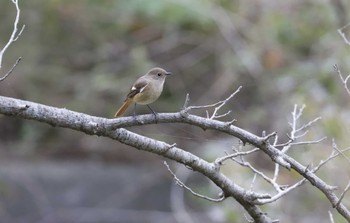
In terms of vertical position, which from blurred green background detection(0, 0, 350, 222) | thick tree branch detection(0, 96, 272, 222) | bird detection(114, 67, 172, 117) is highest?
blurred green background detection(0, 0, 350, 222)

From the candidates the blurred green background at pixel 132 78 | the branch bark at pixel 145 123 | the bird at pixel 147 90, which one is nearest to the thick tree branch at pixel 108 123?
the branch bark at pixel 145 123

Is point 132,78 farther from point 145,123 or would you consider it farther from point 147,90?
point 145,123

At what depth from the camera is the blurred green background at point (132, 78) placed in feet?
25.2

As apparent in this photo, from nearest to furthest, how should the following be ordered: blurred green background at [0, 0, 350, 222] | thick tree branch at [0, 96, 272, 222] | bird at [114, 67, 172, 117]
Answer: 1. thick tree branch at [0, 96, 272, 222]
2. bird at [114, 67, 172, 117]
3. blurred green background at [0, 0, 350, 222]

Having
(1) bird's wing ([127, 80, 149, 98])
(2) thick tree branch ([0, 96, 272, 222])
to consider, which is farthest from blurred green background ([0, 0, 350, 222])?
(2) thick tree branch ([0, 96, 272, 222])

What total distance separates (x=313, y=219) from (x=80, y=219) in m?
2.62

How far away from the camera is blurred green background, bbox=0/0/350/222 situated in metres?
7.67

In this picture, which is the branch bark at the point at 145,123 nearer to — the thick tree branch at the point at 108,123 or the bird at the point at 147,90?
the thick tree branch at the point at 108,123

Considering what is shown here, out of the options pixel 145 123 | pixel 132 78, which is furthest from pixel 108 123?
pixel 132 78

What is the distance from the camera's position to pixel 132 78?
7750mm

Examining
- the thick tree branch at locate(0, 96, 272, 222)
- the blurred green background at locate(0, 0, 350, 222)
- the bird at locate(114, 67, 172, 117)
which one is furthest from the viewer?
the blurred green background at locate(0, 0, 350, 222)

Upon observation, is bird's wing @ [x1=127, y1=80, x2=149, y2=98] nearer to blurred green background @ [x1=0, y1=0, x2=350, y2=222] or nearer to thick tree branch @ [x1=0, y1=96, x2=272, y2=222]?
thick tree branch @ [x1=0, y1=96, x2=272, y2=222]

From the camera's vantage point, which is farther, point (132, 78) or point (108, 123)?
point (132, 78)

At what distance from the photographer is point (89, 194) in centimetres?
822
